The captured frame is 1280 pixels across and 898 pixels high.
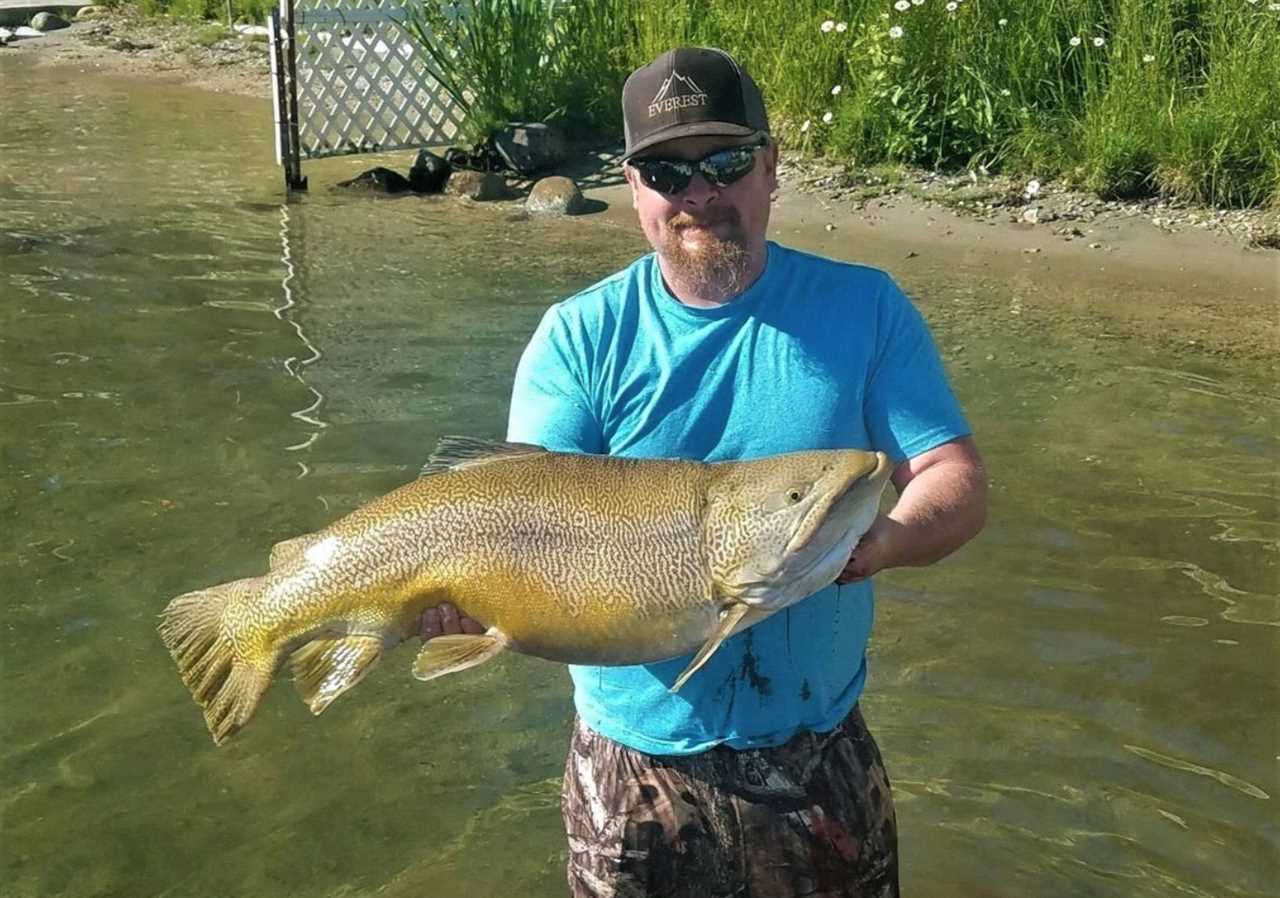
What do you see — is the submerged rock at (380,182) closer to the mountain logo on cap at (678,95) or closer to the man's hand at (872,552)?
the mountain logo on cap at (678,95)

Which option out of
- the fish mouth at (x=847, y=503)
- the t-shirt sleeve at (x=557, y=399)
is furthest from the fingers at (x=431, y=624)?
the fish mouth at (x=847, y=503)

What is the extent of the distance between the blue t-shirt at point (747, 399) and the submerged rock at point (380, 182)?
10.5 metres

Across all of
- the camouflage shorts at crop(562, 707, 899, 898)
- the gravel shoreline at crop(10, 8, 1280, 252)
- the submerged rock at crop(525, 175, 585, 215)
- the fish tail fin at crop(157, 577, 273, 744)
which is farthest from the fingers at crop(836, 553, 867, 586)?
the submerged rock at crop(525, 175, 585, 215)

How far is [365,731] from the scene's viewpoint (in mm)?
4965

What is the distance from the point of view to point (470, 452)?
2750 millimetres

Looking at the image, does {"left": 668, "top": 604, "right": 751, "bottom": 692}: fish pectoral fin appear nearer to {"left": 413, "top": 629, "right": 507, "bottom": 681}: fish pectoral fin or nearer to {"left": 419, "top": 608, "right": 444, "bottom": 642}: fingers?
{"left": 413, "top": 629, "right": 507, "bottom": 681}: fish pectoral fin

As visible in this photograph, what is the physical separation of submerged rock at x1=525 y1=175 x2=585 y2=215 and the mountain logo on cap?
9402 millimetres

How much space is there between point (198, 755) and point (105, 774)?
285mm

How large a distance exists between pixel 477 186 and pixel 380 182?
3.24 ft

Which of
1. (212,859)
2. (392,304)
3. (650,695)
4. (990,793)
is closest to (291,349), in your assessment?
(392,304)

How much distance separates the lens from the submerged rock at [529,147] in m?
13.1

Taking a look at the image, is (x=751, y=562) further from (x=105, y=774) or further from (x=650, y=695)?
(x=105, y=774)

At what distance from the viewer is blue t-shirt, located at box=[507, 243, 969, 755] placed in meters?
2.77

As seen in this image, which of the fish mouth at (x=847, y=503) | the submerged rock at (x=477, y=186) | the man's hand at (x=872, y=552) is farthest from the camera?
the submerged rock at (x=477, y=186)
